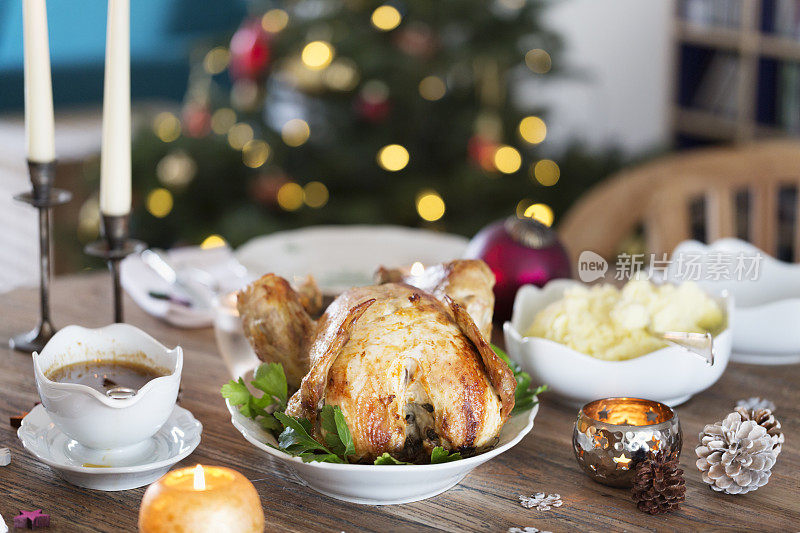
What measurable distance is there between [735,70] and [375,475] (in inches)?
136

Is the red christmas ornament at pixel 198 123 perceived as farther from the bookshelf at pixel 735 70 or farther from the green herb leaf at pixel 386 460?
the green herb leaf at pixel 386 460

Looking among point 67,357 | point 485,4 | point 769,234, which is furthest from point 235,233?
point 67,357

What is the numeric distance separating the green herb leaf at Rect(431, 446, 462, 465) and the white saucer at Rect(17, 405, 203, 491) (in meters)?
0.23

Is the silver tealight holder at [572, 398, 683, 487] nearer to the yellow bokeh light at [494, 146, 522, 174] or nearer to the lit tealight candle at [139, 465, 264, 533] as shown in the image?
the lit tealight candle at [139, 465, 264, 533]

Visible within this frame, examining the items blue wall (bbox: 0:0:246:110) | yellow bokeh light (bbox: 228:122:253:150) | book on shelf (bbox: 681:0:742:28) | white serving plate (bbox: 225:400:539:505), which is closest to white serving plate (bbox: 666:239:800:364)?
white serving plate (bbox: 225:400:539:505)

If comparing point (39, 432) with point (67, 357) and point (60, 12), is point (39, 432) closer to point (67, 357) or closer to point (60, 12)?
point (67, 357)

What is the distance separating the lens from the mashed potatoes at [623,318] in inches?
39.6

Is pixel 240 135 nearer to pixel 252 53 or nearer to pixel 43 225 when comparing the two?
pixel 252 53

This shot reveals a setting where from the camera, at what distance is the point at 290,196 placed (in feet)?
9.80

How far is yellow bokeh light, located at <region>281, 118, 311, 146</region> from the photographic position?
2945mm

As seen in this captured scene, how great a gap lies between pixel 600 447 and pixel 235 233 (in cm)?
207

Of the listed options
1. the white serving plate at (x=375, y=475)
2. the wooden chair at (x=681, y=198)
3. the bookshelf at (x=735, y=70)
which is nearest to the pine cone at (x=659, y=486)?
the white serving plate at (x=375, y=475)

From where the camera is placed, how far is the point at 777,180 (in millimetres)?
1874

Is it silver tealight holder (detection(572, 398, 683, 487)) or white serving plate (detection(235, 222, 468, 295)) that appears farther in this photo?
white serving plate (detection(235, 222, 468, 295))
